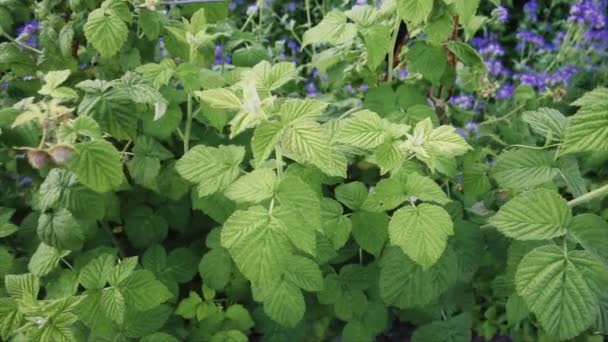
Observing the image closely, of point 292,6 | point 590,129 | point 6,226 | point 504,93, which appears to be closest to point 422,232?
point 590,129

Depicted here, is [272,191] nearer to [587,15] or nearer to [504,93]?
[504,93]

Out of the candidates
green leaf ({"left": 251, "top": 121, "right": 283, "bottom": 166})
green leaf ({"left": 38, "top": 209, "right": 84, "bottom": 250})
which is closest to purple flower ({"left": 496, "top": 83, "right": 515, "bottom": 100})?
green leaf ({"left": 251, "top": 121, "right": 283, "bottom": 166})

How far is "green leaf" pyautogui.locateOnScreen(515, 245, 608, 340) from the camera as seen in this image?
0.82m

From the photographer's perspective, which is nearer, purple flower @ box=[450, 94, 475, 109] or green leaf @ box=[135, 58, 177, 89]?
green leaf @ box=[135, 58, 177, 89]

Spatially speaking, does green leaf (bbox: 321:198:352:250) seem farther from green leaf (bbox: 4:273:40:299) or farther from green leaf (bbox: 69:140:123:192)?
green leaf (bbox: 4:273:40:299)

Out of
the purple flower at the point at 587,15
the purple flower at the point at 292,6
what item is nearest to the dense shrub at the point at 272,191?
the purple flower at the point at 587,15

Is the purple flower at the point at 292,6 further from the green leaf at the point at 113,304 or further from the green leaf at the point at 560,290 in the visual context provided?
the green leaf at the point at 560,290

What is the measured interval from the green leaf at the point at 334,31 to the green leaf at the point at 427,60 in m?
0.16

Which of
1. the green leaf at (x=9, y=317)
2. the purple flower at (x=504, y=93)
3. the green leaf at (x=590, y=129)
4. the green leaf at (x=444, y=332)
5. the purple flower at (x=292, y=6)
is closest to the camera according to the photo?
the green leaf at (x=590, y=129)

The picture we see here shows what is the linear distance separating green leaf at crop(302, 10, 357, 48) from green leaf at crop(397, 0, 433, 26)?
0.12 meters

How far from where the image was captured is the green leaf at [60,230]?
1031mm

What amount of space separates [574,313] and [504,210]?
0.18m

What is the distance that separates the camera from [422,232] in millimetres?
901

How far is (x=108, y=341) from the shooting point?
1091 mm
